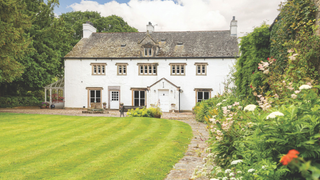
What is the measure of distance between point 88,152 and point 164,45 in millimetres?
21069

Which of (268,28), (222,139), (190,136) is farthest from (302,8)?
(190,136)

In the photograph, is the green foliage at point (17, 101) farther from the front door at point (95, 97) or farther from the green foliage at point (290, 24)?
the green foliage at point (290, 24)

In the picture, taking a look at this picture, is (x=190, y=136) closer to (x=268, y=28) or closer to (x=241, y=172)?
(x=268, y=28)

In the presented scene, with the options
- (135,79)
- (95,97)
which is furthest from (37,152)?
(95,97)

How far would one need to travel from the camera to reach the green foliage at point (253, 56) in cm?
888

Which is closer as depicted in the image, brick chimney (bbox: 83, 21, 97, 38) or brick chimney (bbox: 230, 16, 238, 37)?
brick chimney (bbox: 230, 16, 238, 37)

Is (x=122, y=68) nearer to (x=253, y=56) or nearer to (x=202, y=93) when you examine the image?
(x=202, y=93)

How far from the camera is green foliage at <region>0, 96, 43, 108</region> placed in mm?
26844

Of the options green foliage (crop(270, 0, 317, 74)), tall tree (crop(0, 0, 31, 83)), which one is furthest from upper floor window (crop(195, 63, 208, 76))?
tall tree (crop(0, 0, 31, 83))

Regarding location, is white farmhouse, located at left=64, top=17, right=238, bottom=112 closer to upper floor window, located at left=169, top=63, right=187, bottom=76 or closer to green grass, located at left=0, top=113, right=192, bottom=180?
upper floor window, located at left=169, top=63, right=187, bottom=76

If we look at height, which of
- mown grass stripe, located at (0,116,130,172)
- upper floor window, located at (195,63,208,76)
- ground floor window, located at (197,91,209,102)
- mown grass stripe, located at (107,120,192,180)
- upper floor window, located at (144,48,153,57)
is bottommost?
mown grass stripe, located at (107,120,192,180)

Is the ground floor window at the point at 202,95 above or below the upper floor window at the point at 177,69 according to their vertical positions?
below

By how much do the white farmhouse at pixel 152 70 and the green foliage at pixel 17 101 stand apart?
5548 millimetres

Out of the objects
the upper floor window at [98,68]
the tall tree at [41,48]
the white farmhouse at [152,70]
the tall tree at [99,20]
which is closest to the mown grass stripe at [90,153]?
the white farmhouse at [152,70]
